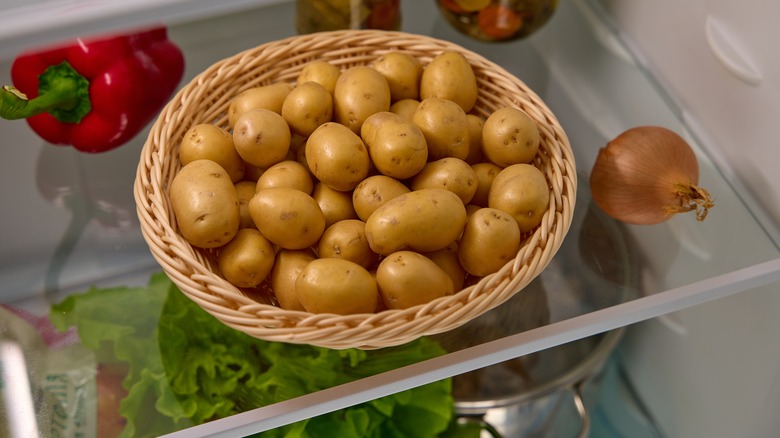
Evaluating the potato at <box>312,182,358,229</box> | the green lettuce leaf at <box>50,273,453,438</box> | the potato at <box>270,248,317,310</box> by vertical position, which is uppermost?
the potato at <box>312,182,358,229</box>

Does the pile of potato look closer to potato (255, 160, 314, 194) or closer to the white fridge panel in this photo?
potato (255, 160, 314, 194)

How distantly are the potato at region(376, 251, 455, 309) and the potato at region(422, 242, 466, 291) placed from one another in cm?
4

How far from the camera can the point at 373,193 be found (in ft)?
2.28

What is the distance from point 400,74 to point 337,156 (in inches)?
5.8

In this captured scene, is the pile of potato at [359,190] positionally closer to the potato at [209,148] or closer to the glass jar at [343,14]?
the potato at [209,148]

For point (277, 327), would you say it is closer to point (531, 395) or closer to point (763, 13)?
point (531, 395)

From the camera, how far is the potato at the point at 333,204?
2.36 ft

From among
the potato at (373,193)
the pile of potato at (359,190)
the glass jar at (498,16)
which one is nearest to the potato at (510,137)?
the pile of potato at (359,190)

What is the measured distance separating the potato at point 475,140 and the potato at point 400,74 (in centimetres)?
7

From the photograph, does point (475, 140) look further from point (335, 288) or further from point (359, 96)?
point (335, 288)

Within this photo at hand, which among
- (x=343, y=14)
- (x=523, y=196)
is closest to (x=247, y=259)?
(x=523, y=196)

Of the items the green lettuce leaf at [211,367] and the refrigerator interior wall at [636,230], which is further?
the refrigerator interior wall at [636,230]

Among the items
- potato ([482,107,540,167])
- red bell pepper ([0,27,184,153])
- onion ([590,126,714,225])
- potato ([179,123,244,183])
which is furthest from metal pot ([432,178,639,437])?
red bell pepper ([0,27,184,153])

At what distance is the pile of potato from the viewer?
648 millimetres
